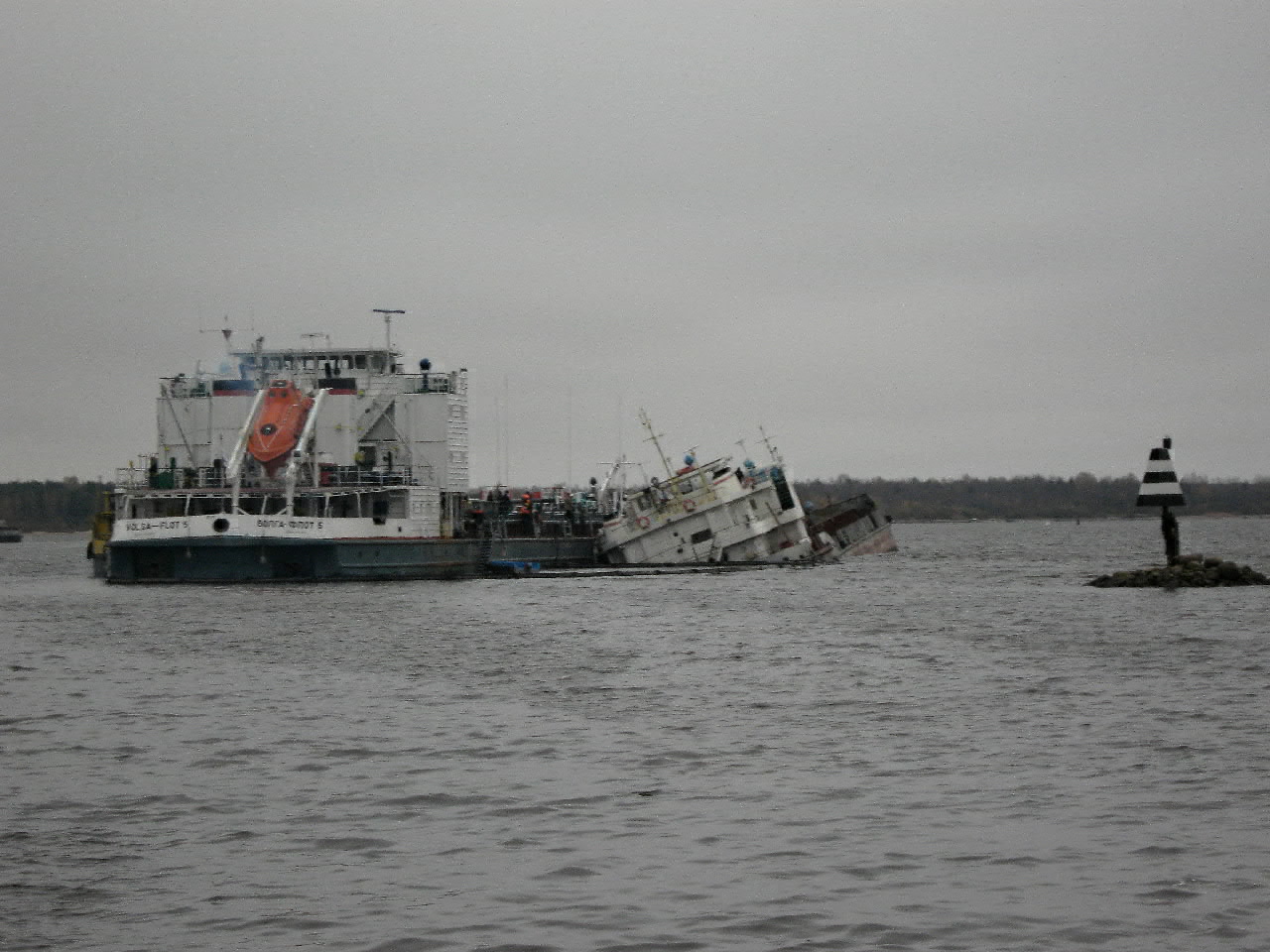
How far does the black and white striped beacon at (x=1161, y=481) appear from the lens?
1826 inches

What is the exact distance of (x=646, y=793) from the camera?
→ 16953 millimetres

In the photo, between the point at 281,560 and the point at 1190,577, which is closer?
the point at 1190,577

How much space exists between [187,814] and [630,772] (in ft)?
15.6

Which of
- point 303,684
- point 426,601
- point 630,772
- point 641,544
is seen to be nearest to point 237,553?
point 426,601

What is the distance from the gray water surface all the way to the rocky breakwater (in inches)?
590

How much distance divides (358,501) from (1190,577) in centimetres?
3048

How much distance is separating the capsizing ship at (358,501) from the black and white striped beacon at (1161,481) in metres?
26.9

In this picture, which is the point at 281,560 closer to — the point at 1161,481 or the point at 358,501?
the point at 358,501

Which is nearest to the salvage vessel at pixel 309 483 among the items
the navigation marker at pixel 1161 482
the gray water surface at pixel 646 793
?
the gray water surface at pixel 646 793

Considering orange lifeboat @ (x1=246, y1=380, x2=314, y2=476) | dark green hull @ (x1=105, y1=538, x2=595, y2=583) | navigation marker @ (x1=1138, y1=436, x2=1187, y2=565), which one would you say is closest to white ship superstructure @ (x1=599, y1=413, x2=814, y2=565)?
dark green hull @ (x1=105, y1=538, x2=595, y2=583)

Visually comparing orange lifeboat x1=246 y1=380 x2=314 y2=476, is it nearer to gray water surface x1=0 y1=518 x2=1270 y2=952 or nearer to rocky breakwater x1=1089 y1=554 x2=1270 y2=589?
gray water surface x1=0 y1=518 x2=1270 y2=952

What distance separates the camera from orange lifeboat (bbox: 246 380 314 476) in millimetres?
65188

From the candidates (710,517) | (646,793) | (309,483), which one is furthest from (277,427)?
(646,793)

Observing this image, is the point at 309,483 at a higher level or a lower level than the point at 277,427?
lower
